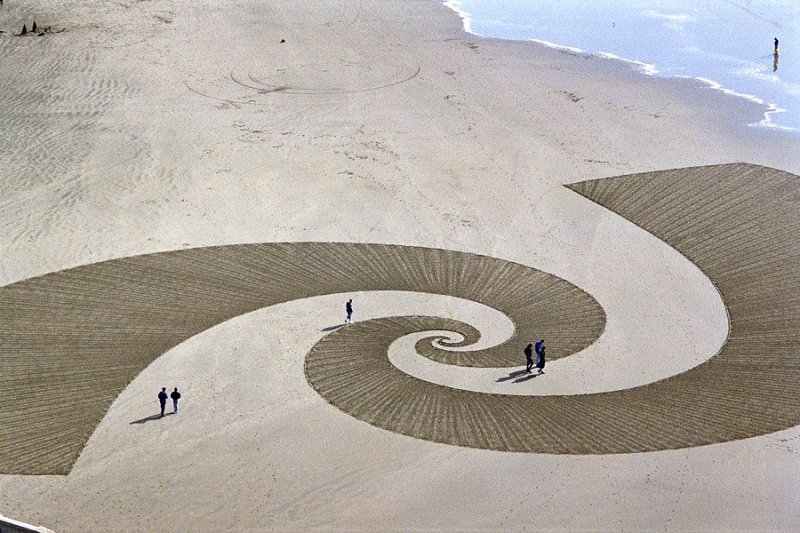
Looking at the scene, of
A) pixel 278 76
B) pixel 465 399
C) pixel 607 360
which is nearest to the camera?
pixel 465 399

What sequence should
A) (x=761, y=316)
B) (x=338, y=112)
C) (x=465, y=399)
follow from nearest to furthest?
(x=465, y=399) → (x=761, y=316) → (x=338, y=112)

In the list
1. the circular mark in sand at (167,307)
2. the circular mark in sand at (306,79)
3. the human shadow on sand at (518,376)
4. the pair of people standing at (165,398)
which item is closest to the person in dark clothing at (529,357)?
the human shadow on sand at (518,376)

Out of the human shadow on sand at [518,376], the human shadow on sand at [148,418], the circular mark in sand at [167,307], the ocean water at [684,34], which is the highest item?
the ocean water at [684,34]

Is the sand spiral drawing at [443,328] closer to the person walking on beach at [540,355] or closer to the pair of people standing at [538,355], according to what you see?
the pair of people standing at [538,355]

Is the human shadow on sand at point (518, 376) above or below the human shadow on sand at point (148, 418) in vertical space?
below

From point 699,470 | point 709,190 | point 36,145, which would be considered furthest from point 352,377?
point 36,145

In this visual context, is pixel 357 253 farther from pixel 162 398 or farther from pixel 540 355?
pixel 162 398

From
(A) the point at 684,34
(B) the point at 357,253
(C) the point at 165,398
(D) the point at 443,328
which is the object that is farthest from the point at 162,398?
(A) the point at 684,34

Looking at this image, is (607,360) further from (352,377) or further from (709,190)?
(709,190)
